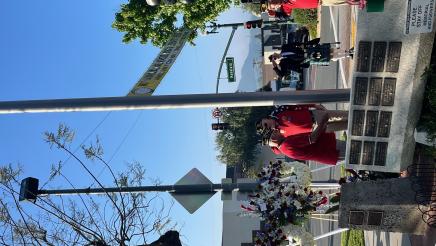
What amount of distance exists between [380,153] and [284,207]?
182 centimetres

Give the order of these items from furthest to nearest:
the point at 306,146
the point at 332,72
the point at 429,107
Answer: the point at 332,72
the point at 306,146
the point at 429,107

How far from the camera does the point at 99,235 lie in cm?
843

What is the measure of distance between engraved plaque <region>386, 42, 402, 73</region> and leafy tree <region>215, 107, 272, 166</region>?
41.8 metres

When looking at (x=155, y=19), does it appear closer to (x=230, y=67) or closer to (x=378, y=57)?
(x=230, y=67)

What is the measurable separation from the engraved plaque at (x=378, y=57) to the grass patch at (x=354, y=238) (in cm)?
790

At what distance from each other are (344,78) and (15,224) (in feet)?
39.3

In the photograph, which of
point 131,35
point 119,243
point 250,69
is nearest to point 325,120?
point 119,243

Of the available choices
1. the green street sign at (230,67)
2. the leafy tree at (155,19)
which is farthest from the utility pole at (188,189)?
the green street sign at (230,67)

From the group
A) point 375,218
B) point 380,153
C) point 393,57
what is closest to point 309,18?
point 380,153

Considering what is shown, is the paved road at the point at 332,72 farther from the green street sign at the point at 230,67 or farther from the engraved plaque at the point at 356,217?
the engraved plaque at the point at 356,217

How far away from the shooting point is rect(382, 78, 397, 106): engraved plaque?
21.7 ft

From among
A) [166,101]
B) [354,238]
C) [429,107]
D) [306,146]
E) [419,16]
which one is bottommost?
[354,238]

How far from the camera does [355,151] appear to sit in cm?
725

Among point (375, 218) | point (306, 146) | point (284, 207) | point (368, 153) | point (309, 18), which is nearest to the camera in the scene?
point (375, 218)
